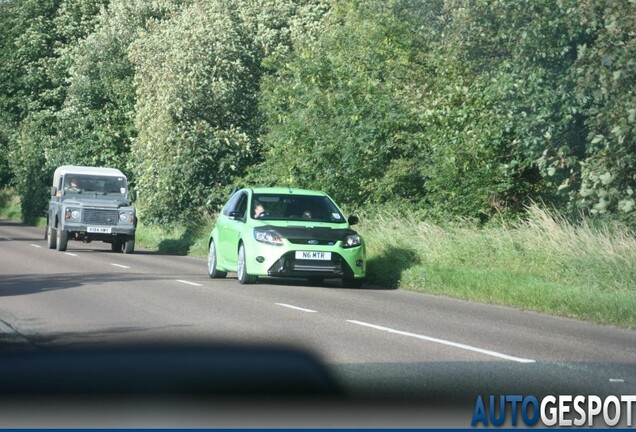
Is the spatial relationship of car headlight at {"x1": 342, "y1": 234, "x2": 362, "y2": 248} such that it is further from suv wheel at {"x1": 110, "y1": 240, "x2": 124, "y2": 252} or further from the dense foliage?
suv wheel at {"x1": 110, "y1": 240, "x2": 124, "y2": 252}

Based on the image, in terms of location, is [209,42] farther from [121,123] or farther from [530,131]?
[530,131]

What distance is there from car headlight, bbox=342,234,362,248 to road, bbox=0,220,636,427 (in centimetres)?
76

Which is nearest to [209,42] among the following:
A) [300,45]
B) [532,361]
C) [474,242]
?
[300,45]

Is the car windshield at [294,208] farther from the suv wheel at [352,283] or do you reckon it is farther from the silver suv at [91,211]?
the silver suv at [91,211]

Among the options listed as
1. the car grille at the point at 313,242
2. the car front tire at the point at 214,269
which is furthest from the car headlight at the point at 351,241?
the car front tire at the point at 214,269

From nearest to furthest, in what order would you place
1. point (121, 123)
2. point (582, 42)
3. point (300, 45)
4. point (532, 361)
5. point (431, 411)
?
1. point (431, 411)
2. point (532, 361)
3. point (582, 42)
4. point (300, 45)
5. point (121, 123)

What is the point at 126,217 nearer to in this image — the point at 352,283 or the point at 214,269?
the point at 214,269

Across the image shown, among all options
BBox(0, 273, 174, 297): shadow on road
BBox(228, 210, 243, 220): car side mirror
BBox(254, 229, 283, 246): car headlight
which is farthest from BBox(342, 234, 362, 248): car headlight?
BBox(0, 273, 174, 297): shadow on road

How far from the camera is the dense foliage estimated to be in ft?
62.7

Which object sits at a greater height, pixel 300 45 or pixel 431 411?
pixel 300 45

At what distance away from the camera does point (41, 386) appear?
886cm

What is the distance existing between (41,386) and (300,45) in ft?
98.4

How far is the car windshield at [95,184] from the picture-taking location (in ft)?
117

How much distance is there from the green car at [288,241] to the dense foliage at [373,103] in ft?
11.6
